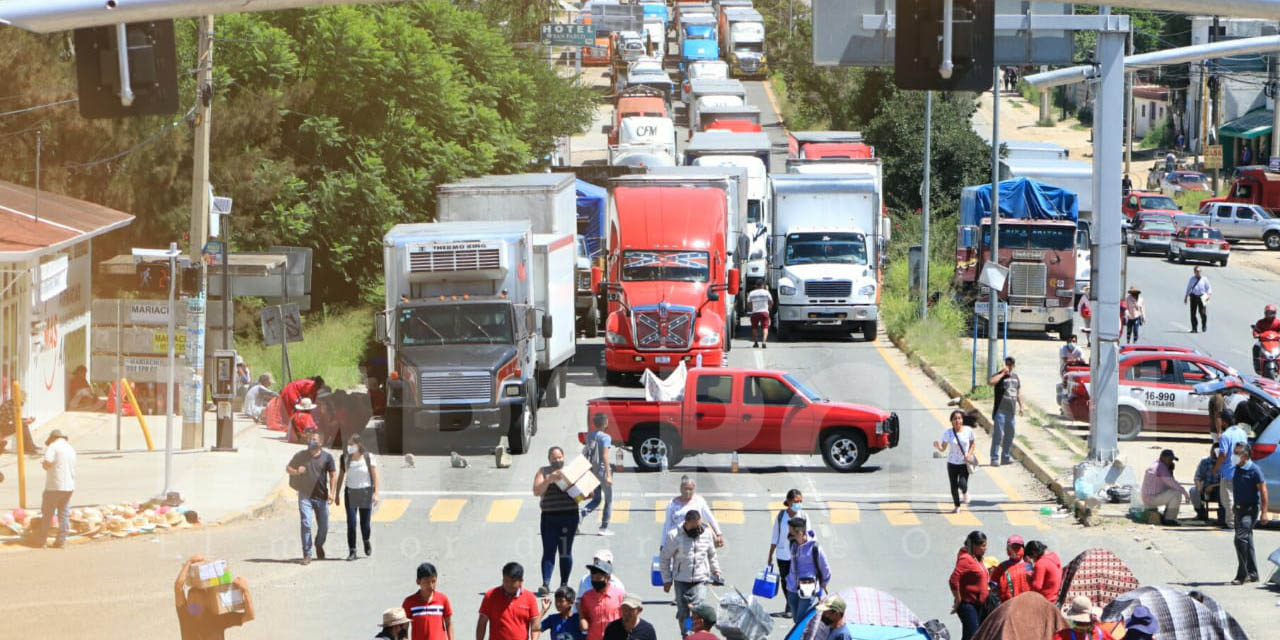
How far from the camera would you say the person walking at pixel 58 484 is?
19969 millimetres

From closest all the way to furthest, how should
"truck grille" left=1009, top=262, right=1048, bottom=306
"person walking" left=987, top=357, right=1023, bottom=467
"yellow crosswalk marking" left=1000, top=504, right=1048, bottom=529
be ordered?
1. "yellow crosswalk marking" left=1000, top=504, right=1048, bottom=529
2. "person walking" left=987, top=357, right=1023, bottom=467
3. "truck grille" left=1009, top=262, right=1048, bottom=306

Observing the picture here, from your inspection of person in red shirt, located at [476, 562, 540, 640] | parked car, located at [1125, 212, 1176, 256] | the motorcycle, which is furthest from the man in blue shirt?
parked car, located at [1125, 212, 1176, 256]

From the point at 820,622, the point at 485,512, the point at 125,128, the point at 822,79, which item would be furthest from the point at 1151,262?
the point at 820,622

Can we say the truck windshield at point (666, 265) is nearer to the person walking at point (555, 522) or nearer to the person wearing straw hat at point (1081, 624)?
the person walking at point (555, 522)

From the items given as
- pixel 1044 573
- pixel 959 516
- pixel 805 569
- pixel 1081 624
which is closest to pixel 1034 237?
pixel 959 516

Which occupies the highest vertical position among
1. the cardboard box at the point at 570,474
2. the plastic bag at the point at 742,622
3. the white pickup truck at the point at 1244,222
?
the white pickup truck at the point at 1244,222

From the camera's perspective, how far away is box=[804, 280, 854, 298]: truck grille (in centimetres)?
3972

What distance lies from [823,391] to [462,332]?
8.76 meters

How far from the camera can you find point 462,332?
A: 90.3ft

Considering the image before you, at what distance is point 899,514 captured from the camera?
22.8 meters

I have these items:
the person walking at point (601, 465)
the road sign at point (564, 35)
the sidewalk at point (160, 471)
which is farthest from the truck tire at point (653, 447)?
the road sign at point (564, 35)

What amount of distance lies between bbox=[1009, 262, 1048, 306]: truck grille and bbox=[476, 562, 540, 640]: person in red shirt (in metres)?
29.4

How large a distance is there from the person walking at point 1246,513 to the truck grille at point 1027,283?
22.1 meters

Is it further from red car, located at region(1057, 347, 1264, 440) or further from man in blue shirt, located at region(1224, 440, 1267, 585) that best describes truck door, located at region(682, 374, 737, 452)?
man in blue shirt, located at region(1224, 440, 1267, 585)
